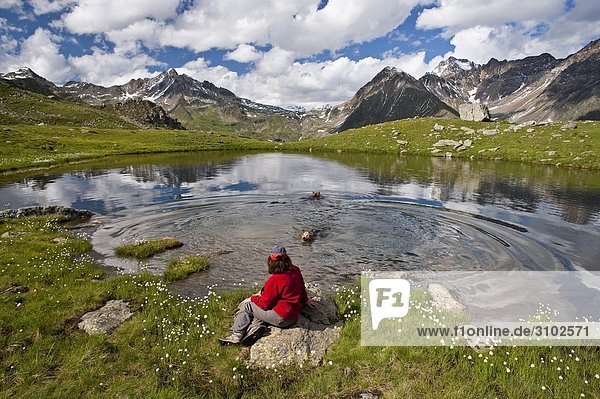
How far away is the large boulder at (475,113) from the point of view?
4550 inches

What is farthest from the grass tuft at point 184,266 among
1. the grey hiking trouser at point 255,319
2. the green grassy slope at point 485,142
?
the green grassy slope at point 485,142

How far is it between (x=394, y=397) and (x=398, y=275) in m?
8.77

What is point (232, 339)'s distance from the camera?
35.0 ft

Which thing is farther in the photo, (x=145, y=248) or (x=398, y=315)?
(x=145, y=248)

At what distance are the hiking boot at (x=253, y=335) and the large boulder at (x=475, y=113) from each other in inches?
4899

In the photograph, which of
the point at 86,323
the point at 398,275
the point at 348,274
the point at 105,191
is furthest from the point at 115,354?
the point at 105,191

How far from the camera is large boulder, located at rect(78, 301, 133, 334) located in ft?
37.8

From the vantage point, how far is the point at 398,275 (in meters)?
16.5

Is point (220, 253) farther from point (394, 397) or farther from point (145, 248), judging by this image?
point (394, 397)

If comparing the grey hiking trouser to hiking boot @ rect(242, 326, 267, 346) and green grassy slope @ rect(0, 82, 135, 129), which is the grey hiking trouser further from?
green grassy slope @ rect(0, 82, 135, 129)

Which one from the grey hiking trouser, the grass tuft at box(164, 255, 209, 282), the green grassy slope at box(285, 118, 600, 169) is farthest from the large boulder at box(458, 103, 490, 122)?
the grey hiking trouser

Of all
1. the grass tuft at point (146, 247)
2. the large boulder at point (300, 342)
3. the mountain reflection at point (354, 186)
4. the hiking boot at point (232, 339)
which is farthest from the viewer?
the mountain reflection at point (354, 186)

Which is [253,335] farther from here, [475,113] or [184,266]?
[475,113]

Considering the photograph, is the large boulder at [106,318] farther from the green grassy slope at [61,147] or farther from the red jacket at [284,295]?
the green grassy slope at [61,147]
